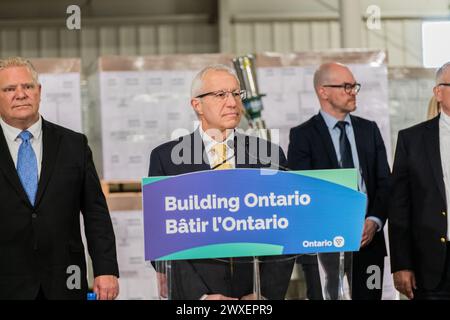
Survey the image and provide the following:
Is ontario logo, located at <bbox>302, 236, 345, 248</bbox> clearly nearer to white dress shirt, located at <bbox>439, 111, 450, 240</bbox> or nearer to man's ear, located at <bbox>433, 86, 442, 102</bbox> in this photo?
white dress shirt, located at <bbox>439, 111, 450, 240</bbox>

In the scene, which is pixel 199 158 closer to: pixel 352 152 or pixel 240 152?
pixel 240 152

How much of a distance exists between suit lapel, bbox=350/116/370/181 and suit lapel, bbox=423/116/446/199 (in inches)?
11.6

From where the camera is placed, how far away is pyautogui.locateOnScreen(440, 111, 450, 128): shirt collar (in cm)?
380

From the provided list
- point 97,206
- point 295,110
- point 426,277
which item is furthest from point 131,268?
point 426,277

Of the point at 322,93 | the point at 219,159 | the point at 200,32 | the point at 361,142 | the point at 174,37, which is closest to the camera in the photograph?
the point at 219,159

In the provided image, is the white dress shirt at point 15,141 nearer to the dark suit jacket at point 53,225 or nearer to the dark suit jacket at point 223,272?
the dark suit jacket at point 53,225

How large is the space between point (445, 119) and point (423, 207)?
40 centimetres

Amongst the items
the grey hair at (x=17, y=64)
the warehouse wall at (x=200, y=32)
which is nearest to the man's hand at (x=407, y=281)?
the grey hair at (x=17, y=64)

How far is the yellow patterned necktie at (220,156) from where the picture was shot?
3.58 m

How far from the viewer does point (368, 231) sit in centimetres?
385

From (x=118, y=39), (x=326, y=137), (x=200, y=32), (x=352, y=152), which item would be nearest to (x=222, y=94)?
(x=326, y=137)

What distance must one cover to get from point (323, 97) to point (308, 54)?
17.0 inches

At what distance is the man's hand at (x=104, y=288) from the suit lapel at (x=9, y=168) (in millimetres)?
438

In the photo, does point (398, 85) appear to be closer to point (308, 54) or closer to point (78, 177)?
point (308, 54)
